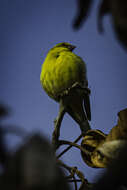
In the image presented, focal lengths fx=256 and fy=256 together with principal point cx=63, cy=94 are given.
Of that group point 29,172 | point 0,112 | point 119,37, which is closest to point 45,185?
point 29,172

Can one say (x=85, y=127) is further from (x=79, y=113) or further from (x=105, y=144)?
(x=105, y=144)

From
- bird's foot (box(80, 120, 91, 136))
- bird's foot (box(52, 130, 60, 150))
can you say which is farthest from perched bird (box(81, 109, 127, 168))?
bird's foot (box(80, 120, 91, 136))

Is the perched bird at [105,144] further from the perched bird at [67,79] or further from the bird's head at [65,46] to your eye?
the bird's head at [65,46]

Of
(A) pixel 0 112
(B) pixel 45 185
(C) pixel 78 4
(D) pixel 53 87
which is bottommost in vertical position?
(B) pixel 45 185

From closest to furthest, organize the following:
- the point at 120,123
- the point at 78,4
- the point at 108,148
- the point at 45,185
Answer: the point at 45,185, the point at 78,4, the point at 108,148, the point at 120,123

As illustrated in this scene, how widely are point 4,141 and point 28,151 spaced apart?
2.5 inches

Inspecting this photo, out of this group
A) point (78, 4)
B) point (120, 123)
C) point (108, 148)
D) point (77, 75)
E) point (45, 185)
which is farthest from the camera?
point (77, 75)

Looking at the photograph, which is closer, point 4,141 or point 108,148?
point 4,141

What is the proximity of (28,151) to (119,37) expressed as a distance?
222mm

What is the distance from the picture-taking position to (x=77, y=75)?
1.66 metres

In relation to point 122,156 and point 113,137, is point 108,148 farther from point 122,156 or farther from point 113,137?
point 122,156

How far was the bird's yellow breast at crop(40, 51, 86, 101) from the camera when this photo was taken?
5.37ft

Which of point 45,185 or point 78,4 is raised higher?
point 78,4

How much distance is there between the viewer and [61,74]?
1656mm
